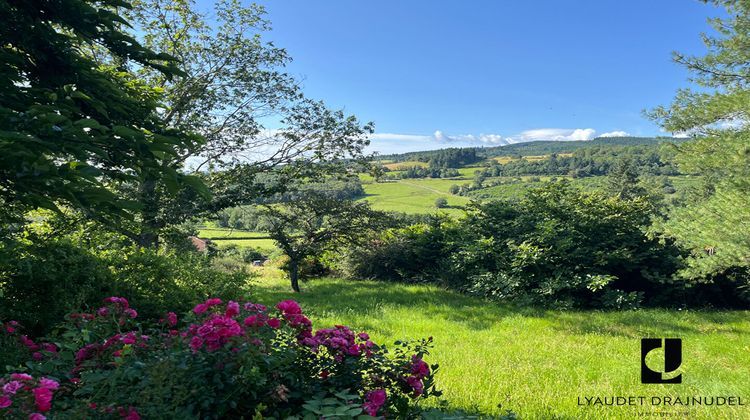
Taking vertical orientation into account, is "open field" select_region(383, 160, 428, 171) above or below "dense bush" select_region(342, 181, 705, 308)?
above

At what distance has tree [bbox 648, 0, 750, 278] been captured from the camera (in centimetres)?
800

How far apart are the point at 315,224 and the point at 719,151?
11167 mm

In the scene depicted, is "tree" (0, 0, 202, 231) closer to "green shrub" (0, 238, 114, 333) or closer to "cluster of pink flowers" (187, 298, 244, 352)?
"green shrub" (0, 238, 114, 333)

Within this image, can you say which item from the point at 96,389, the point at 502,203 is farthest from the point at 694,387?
the point at 502,203

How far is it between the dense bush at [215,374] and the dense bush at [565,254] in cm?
771

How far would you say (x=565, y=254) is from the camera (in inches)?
384

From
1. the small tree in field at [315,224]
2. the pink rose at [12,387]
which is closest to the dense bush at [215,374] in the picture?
the pink rose at [12,387]

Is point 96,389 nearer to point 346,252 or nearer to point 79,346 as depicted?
point 79,346

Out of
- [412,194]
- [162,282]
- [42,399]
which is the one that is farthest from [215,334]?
[412,194]

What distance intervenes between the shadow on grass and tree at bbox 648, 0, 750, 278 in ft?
3.91

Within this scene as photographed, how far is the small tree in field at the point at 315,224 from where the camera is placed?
13031mm

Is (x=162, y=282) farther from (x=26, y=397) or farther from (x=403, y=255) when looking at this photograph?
(x=403, y=255)

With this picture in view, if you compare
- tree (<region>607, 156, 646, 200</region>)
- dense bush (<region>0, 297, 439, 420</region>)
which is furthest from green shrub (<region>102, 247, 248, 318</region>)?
tree (<region>607, 156, 646, 200</region>)

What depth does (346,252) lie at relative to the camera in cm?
1566
